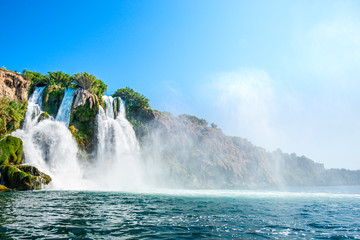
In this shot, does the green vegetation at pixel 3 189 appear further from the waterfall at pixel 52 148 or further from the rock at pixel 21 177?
the waterfall at pixel 52 148

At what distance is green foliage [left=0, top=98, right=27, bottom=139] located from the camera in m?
27.0

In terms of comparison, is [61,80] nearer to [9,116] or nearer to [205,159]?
[9,116]

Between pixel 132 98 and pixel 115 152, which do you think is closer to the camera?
pixel 115 152

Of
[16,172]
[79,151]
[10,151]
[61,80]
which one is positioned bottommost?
[16,172]

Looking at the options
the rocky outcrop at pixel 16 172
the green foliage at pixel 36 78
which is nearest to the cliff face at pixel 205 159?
the green foliage at pixel 36 78

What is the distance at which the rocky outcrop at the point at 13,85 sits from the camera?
32159 mm

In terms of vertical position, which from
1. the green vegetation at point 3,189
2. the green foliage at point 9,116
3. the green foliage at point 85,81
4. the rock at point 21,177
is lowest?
the green vegetation at point 3,189

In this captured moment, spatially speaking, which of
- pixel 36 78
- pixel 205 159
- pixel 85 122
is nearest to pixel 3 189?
pixel 85 122

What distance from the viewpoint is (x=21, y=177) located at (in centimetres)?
2103

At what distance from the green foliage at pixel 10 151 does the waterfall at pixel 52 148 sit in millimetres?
2068

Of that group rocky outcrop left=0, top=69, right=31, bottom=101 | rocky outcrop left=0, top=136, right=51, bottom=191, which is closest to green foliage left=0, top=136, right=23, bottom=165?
rocky outcrop left=0, top=136, right=51, bottom=191

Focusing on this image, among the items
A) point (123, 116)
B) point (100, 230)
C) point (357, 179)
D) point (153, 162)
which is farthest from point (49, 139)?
point (357, 179)

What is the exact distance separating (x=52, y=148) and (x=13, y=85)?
12970 mm

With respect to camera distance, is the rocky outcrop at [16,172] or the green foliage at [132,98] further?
the green foliage at [132,98]
